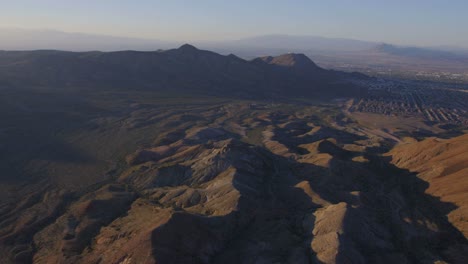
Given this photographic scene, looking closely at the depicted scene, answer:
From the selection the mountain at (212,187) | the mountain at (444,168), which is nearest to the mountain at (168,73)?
the mountain at (212,187)

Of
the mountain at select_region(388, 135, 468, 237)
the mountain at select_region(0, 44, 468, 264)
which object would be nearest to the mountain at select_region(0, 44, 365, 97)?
the mountain at select_region(0, 44, 468, 264)

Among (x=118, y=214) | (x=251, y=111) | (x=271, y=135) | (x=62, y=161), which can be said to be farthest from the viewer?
(x=251, y=111)

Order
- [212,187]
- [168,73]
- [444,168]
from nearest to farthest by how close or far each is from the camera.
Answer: [212,187] → [444,168] → [168,73]

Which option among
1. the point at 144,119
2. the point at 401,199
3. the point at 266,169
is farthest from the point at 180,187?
the point at 144,119

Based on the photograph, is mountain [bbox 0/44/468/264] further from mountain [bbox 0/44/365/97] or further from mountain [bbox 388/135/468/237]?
mountain [bbox 0/44/365/97]

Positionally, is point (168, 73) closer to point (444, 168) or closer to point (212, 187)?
point (212, 187)

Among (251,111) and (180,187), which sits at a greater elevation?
(180,187)

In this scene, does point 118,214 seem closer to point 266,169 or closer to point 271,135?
point 266,169

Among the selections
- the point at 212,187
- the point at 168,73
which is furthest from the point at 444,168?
the point at 168,73
